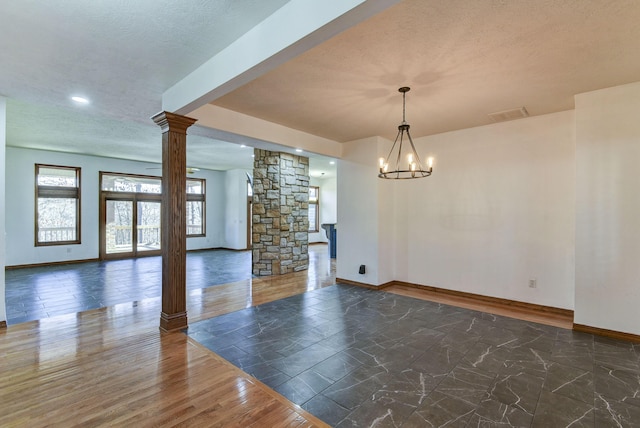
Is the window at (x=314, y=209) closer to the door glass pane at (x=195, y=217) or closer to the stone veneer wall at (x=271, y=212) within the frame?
the door glass pane at (x=195, y=217)

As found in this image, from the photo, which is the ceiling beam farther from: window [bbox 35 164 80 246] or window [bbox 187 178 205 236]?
window [bbox 187 178 205 236]

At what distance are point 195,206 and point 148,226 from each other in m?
1.63

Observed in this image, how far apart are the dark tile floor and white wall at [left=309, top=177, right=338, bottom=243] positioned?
4.88 m

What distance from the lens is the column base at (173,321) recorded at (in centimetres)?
346

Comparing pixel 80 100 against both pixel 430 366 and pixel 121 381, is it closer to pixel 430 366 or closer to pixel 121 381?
pixel 121 381

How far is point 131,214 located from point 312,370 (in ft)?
28.5

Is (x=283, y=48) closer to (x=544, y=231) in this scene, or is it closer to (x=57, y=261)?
(x=544, y=231)

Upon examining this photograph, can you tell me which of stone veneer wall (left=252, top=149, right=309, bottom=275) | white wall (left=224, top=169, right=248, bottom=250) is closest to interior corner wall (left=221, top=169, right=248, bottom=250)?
white wall (left=224, top=169, right=248, bottom=250)

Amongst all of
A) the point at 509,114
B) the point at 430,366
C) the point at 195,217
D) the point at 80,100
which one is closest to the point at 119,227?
the point at 195,217

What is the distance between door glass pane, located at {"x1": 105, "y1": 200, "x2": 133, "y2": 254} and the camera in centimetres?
862

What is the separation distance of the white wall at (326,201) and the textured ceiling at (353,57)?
8303mm

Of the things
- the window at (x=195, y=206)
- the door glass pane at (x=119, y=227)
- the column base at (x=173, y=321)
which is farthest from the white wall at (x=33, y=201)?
the column base at (x=173, y=321)

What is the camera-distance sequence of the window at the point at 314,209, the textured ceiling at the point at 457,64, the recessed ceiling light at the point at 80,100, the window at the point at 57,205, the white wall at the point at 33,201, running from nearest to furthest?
the textured ceiling at the point at 457,64 < the recessed ceiling light at the point at 80,100 < the white wall at the point at 33,201 < the window at the point at 57,205 < the window at the point at 314,209

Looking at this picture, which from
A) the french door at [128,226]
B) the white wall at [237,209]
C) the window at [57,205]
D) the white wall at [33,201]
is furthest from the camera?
the white wall at [237,209]
